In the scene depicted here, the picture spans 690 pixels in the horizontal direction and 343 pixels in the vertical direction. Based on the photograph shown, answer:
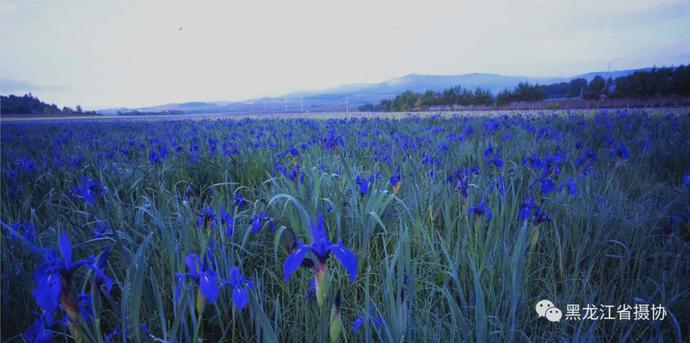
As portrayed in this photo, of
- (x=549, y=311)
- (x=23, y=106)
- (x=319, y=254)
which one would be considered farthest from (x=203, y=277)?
(x=23, y=106)

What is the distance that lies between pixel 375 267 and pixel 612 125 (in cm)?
858

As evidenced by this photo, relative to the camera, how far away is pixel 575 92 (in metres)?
46.2

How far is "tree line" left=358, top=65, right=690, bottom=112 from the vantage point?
1206 inches

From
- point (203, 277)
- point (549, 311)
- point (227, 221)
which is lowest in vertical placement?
point (549, 311)

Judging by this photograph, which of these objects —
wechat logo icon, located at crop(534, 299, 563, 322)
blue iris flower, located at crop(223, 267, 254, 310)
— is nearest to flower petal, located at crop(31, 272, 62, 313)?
blue iris flower, located at crop(223, 267, 254, 310)

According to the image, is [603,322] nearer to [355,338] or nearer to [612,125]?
[355,338]

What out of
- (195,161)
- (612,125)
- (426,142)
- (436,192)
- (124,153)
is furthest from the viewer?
(612,125)

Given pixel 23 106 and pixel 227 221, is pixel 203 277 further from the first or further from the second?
pixel 23 106

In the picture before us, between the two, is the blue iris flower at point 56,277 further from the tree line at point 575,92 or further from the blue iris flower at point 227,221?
the tree line at point 575,92

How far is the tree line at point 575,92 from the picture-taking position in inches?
1206

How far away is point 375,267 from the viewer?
83.7 inches

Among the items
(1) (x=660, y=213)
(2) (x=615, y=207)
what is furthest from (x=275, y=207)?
(1) (x=660, y=213)

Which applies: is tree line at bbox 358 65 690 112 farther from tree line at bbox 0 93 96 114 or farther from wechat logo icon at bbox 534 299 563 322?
tree line at bbox 0 93 96 114

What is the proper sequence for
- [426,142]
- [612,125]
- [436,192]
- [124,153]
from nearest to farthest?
[436,192] → [124,153] → [426,142] → [612,125]
